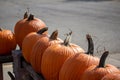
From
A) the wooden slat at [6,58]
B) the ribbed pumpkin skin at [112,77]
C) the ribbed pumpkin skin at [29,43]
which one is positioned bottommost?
the wooden slat at [6,58]

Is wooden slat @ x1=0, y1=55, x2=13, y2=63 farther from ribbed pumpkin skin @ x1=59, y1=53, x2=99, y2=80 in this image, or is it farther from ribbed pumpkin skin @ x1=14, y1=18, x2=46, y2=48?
ribbed pumpkin skin @ x1=59, y1=53, x2=99, y2=80

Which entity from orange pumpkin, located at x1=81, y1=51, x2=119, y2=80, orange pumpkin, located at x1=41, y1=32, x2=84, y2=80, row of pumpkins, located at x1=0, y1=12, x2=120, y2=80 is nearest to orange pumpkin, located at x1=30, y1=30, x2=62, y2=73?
row of pumpkins, located at x1=0, y1=12, x2=120, y2=80

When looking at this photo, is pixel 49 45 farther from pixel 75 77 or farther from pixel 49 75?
pixel 75 77

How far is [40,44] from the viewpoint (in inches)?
120

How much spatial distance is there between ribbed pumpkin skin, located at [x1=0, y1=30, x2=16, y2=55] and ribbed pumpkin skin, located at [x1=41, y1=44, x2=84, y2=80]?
1.27m

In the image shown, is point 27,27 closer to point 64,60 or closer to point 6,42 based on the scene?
point 6,42

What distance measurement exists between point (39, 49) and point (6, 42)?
Result: 106 cm

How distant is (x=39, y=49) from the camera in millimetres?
3045

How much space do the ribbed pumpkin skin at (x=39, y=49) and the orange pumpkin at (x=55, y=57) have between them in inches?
7.5

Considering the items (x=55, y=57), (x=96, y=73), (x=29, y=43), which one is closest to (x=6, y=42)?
(x=29, y=43)

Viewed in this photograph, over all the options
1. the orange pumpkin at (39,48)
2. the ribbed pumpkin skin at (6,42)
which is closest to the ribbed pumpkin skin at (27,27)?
the ribbed pumpkin skin at (6,42)

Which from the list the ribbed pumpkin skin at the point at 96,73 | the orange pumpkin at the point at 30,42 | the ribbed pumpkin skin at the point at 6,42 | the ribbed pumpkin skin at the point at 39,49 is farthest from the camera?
the ribbed pumpkin skin at the point at 6,42

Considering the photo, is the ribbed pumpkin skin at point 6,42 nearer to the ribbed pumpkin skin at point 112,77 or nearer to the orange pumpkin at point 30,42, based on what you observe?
the orange pumpkin at point 30,42

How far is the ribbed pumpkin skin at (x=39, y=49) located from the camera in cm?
303
